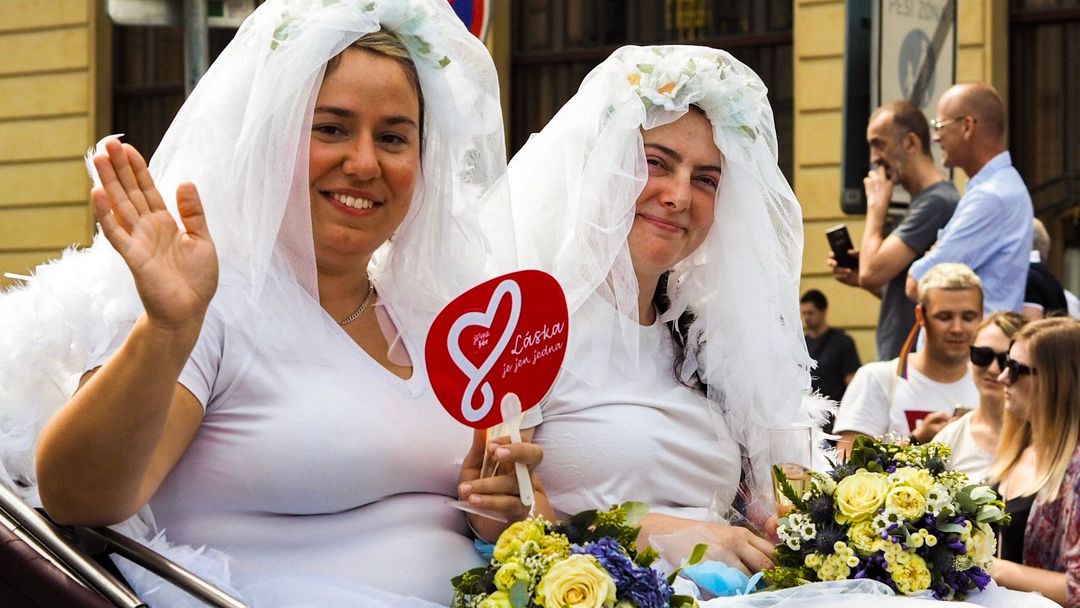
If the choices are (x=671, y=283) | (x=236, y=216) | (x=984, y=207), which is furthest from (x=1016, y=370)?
(x=236, y=216)

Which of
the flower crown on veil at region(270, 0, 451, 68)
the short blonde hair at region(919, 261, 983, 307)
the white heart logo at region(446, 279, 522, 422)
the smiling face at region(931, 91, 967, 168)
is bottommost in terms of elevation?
the short blonde hair at region(919, 261, 983, 307)

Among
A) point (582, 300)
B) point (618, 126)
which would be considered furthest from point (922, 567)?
point (618, 126)

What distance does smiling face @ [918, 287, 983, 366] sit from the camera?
18.9ft

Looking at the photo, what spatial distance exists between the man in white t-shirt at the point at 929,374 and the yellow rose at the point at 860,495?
2.78 metres

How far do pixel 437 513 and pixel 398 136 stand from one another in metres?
0.72

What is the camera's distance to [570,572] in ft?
7.96

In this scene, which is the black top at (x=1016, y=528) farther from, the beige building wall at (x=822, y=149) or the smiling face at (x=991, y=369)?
the beige building wall at (x=822, y=149)

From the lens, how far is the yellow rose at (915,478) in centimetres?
301

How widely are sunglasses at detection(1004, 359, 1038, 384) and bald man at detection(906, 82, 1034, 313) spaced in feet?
3.66

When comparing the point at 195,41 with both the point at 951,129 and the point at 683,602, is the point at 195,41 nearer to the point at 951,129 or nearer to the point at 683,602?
the point at 951,129

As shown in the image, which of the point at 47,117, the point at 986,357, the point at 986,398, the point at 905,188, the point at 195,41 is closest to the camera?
the point at 986,357

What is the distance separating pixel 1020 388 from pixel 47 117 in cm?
978

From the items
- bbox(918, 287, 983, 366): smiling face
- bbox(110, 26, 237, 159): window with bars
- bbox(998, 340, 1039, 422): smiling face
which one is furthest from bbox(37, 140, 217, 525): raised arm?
bbox(110, 26, 237, 159): window with bars

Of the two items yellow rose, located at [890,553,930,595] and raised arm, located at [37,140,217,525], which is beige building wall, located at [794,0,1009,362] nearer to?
yellow rose, located at [890,553,930,595]
